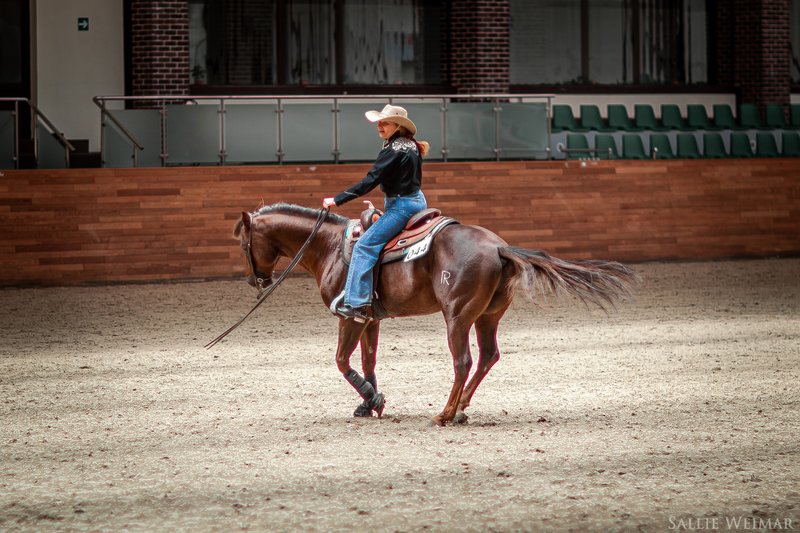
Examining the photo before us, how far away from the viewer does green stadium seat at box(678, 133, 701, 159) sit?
73.8 feet

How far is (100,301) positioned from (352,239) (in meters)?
8.17

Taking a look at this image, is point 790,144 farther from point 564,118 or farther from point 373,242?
point 373,242

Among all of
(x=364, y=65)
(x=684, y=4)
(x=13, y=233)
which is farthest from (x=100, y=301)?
(x=684, y=4)

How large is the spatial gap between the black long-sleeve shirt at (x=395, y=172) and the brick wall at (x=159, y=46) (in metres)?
12.7

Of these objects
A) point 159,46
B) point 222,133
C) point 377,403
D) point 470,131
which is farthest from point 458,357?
point 159,46

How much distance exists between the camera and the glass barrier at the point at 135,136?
17781 millimetres

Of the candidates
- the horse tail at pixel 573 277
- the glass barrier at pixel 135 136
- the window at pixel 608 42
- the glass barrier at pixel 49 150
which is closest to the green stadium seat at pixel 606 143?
the window at pixel 608 42

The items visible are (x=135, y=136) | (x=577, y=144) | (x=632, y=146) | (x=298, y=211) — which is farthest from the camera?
(x=632, y=146)

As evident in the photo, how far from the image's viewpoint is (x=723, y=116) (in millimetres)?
24406

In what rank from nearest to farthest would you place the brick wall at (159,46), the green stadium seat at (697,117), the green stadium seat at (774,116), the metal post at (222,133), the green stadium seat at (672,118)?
the metal post at (222,133) → the brick wall at (159,46) → the green stadium seat at (672,118) → the green stadium seat at (697,117) → the green stadium seat at (774,116)

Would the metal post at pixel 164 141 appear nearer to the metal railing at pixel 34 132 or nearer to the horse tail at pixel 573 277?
the metal railing at pixel 34 132

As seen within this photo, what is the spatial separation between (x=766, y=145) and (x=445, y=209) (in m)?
7.82

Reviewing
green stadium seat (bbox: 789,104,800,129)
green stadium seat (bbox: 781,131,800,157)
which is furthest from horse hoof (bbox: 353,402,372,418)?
green stadium seat (bbox: 789,104,800,129)

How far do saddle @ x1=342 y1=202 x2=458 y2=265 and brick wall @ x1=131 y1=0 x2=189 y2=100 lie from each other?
41.3 ft
